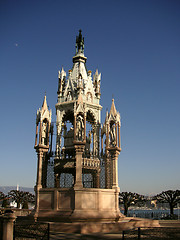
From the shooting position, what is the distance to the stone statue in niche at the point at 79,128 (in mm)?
18252

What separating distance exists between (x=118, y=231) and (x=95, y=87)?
39.4 feet

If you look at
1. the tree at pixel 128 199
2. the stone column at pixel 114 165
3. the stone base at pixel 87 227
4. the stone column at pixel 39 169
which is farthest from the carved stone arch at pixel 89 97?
the tree at pixel 128 199

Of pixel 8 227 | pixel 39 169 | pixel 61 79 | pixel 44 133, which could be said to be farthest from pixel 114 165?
pixel 8 227

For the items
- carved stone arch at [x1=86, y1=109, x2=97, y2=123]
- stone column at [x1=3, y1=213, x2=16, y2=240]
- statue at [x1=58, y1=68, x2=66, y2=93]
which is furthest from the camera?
statue at [x1=58, y1=68, x2=66, y2=93]

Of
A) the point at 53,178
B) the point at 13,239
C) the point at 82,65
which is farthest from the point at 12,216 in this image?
the point at 82,65

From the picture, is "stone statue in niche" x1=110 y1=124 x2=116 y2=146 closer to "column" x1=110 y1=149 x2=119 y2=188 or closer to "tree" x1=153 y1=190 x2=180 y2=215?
"column" x1=110 y1=149 x2=119 y2=188

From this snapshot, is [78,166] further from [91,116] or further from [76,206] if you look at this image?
[91,116]

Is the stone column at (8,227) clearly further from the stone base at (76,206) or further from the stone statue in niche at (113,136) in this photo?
the stone statue in niche at (113,136)

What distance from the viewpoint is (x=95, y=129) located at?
840 inches

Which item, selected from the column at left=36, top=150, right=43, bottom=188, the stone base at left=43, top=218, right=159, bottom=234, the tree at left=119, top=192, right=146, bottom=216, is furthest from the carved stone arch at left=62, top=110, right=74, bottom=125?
the tree at left=119, top=192, right=146, bottom=216

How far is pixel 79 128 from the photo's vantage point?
60.9 feet

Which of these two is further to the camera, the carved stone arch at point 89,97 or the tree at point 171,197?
the tree at point 171,197

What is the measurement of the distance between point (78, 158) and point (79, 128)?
2252 millimetres

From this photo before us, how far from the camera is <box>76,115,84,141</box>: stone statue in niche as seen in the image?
1825 cm
